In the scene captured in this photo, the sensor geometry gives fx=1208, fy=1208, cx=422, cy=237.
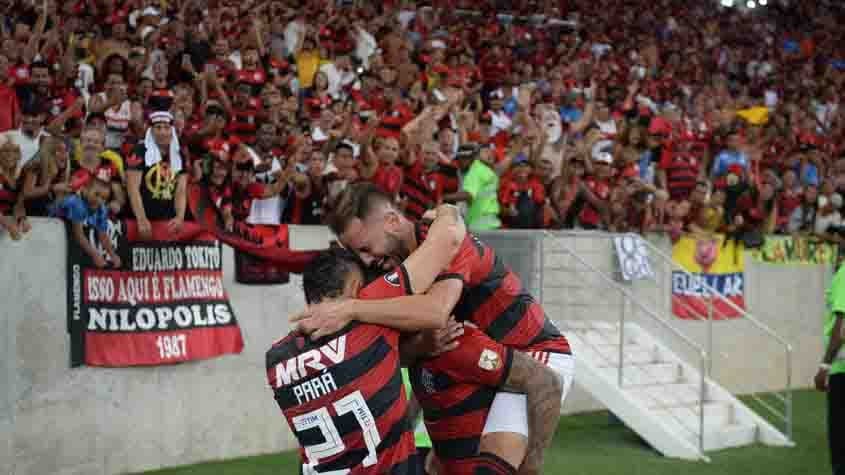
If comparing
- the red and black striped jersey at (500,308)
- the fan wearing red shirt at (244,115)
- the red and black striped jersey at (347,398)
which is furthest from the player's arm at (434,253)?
the fan wearing red shirt at (244,115)

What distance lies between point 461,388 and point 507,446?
13.2 inches

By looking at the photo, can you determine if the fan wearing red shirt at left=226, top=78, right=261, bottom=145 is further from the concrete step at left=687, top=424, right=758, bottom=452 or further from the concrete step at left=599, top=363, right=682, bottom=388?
the concrete step at left=687, top=424, right=758, bottom=452

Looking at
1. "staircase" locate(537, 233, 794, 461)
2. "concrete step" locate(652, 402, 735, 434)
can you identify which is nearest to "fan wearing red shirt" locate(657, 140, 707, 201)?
"staircase" locate(537, 233, 794, 461)

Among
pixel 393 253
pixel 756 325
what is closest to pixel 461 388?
pixel 393 253

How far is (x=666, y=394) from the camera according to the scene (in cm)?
1280

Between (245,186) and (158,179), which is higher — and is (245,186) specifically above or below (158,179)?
below

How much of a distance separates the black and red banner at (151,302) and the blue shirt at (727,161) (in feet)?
29.6

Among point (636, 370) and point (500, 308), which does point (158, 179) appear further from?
point (636, 370)

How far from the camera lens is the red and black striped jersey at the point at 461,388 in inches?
210

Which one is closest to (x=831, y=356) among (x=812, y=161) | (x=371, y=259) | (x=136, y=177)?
(x=371, y=259)

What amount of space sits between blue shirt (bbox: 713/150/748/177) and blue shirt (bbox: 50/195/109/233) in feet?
34.0

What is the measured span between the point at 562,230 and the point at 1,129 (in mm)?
6066

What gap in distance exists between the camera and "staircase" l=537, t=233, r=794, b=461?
39.1 ft

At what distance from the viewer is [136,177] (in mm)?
9719
